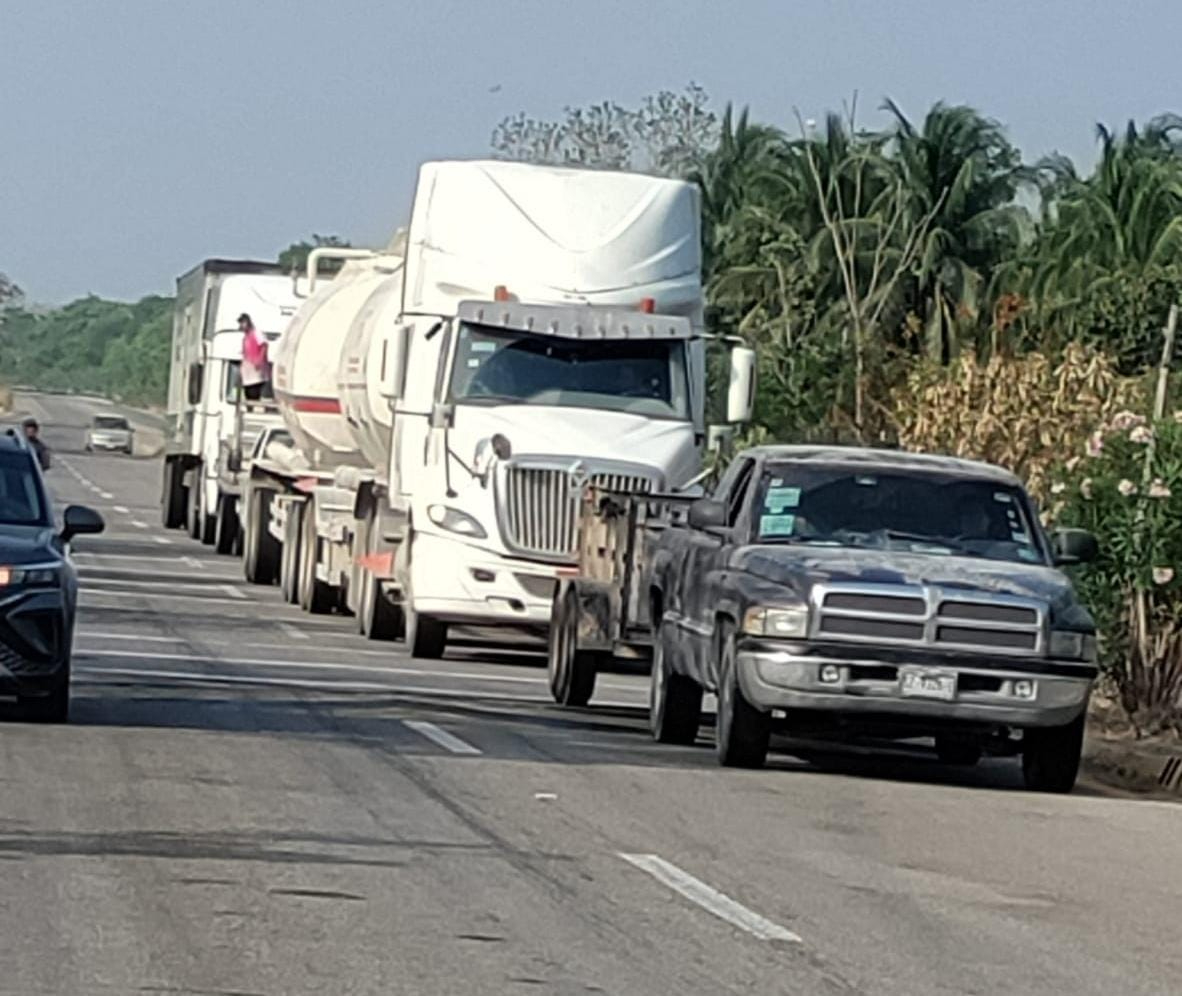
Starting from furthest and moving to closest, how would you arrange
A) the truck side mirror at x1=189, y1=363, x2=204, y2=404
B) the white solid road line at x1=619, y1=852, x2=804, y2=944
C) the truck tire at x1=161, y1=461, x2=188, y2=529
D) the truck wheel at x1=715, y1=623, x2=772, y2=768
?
the truck tire at x1=161, y1=461, x2=188, y2=529
the truck side mirror at x1=189, y1=363, x2=204, y2=404
the truck wheel at x1=715, y1=623, x2=772, y2=768
the white solid road line at x1=619, y1=852, x2=804, y2=944

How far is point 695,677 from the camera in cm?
1816

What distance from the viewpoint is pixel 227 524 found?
43.7m

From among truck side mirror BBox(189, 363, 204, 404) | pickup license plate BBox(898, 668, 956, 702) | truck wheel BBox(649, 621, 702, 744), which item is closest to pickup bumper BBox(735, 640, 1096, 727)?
pickup license plate BBox(898, 668, 956, 702)

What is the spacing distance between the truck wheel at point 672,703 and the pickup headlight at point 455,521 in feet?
20.3

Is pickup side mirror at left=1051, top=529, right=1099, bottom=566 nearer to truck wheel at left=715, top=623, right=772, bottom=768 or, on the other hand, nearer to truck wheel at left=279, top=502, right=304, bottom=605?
truck wheel at left=715, top=623, right=772, bottom=768

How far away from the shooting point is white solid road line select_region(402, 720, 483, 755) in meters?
17.5

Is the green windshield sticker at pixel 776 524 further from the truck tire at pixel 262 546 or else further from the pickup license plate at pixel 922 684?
the truck tire at pixel 262 546

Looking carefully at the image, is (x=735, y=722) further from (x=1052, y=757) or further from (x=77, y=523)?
(x=77, y=523)

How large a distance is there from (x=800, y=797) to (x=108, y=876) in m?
5.23

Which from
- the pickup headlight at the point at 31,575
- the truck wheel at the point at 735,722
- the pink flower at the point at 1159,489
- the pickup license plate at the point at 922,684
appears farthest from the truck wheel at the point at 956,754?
the pickup headlight at the point at 31,575

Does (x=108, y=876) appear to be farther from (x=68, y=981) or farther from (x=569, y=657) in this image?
(x=569, y=657)

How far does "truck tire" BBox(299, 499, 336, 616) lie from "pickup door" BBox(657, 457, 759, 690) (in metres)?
12.9

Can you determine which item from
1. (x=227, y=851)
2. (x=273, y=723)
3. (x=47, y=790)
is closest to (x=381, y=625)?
(x=273, y=723)

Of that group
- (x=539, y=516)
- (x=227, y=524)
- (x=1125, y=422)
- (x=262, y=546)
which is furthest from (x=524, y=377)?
(x=227, y=524)
